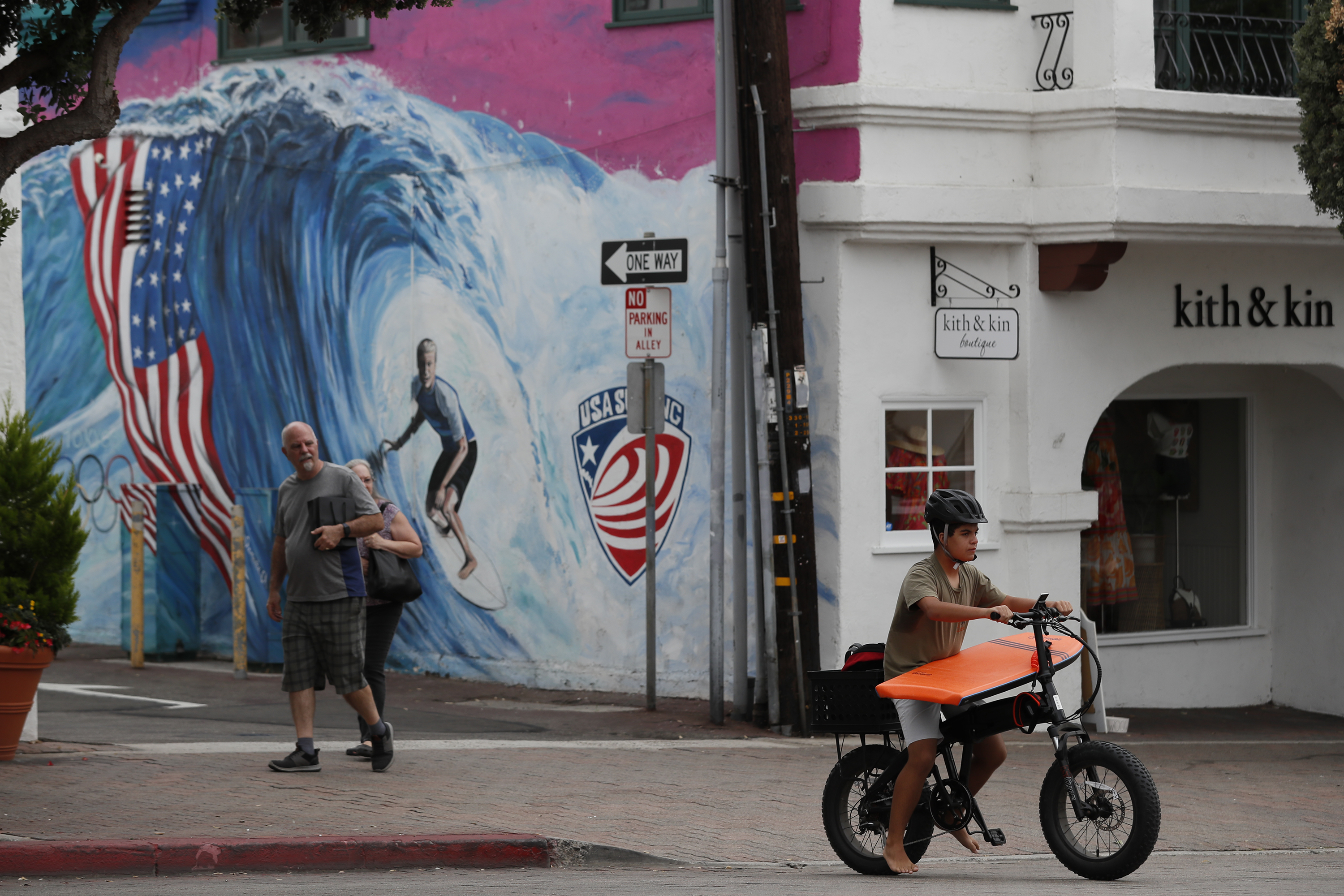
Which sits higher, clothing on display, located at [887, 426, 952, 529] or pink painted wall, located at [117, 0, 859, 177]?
pink painted wall, located at [117, 0, 859, 177]

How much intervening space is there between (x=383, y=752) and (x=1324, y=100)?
726 cm

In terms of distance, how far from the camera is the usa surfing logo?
13492 millimetres

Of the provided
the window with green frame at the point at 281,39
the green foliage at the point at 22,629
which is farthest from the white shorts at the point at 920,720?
the window with green frame at the point at 281,39

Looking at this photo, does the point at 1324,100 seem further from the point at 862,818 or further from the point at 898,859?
the point at 898,859

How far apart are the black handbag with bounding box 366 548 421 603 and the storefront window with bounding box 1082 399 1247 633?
626 centimetres

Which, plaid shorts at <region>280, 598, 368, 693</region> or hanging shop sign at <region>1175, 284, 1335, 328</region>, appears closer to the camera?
plaid shorts at <region>280, 598, 368, 693</region>

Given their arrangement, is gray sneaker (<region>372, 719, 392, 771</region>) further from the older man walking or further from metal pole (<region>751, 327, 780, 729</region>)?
metal pole (<region>751, 327, 780, 729</region>)

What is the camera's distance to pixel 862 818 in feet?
24.9

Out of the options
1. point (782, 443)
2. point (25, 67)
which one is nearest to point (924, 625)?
point (782, 443)

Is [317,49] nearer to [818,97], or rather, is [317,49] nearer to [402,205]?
[402,205]

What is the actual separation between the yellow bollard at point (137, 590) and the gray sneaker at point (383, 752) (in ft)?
21.2

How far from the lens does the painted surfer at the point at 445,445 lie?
14.7 meters

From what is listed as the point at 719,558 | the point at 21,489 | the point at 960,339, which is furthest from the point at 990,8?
the point at 21,489

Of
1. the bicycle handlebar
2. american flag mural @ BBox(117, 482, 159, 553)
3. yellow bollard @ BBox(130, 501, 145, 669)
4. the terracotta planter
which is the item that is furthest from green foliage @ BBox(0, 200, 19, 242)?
american flag mural @ BBox(117, 482, 159, 553)
